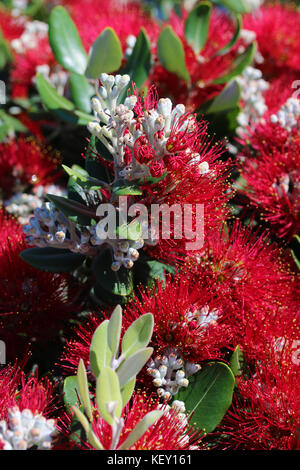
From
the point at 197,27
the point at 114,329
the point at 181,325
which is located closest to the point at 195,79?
the point at 197,27

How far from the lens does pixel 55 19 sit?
1251 mm

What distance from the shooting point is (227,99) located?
120 centimetres

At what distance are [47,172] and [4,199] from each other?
5.1 inches

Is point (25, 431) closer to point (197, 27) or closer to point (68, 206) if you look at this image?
point (68, 206)

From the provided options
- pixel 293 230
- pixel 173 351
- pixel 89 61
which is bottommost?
pixel 173 351

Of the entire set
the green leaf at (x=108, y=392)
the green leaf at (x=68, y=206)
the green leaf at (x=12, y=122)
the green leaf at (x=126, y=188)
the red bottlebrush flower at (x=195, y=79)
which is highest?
the red bottlebrush flower at (x=195, y=79)

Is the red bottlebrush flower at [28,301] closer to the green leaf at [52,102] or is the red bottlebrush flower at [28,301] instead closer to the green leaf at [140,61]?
the green leaf at [52,102]

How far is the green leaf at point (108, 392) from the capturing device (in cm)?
75

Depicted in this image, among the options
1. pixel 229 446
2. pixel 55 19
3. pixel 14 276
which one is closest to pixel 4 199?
pixel 14 276

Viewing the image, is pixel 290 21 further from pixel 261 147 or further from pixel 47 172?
pixel 47 172

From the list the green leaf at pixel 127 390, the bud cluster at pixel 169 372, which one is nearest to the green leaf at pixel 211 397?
the bud cluster at pixel 169 372

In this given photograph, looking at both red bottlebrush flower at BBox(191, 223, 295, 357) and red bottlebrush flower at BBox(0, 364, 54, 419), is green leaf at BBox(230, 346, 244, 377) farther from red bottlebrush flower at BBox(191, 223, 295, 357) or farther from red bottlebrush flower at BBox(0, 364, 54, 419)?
red bottlebrush flower at BBox(0, 364, 54, 419)

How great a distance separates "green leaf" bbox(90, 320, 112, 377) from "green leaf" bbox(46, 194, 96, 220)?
22 cm

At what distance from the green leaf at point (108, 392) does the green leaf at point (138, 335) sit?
81 mm
